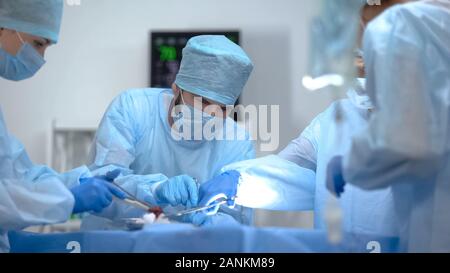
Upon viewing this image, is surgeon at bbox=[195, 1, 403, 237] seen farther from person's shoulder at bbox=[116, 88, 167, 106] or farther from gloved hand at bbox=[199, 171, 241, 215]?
person's shoulder at bbox=[116, 88, 167, 106]

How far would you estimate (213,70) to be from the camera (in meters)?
1.64

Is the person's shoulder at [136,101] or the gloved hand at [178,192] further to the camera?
the person's shoulder at [136,101]

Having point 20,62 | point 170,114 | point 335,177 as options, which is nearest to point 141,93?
point 170,114

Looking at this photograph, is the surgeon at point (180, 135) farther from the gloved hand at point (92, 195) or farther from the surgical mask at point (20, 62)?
the surgical mask at point (20, 62)

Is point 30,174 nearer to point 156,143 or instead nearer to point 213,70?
point 156,143

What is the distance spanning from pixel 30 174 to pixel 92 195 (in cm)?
24

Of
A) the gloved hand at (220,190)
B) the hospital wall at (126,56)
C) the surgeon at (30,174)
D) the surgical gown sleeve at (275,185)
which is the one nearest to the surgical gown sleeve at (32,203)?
the surgeon at (30,174)

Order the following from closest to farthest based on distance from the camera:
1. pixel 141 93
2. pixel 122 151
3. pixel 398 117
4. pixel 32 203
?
pixel 398 117, pixel 32 203, pixel 122 151, pixel 141 93

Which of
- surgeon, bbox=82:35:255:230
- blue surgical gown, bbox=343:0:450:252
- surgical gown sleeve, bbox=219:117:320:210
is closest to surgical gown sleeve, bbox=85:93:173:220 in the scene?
surgeon, bbox=82:35:255:230

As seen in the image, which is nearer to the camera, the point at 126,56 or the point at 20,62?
the point at 20,62

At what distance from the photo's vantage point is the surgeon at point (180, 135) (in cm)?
148

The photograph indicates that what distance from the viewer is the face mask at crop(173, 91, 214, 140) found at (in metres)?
1.68

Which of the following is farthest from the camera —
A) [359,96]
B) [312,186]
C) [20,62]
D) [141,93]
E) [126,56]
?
[126,56]

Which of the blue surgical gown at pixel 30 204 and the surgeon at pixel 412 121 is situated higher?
the surgeon at pixel 412 121
